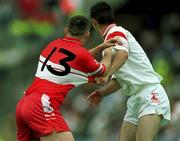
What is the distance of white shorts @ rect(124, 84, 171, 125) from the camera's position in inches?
476

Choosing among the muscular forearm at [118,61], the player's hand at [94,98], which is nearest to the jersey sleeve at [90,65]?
the muscular forearm at [118,61]

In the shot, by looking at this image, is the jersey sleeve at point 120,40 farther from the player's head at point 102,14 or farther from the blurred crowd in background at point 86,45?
the blurred crowd in background at point 86,45

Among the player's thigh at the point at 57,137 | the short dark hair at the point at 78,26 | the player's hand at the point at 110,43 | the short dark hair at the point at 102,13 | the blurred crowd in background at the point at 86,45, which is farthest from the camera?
the blurred crowd in background at the point at 86,45

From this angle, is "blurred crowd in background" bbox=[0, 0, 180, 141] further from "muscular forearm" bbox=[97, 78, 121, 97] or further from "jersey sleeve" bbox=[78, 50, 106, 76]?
"jersey sleeve" bbox=[78, 50, 106, 76]

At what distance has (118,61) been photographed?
1169cm

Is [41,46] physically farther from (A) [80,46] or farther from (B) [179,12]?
(A) [80,46]

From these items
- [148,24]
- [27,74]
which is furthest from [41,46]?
[148,24]

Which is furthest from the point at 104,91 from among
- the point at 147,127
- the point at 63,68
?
the point at 63,68

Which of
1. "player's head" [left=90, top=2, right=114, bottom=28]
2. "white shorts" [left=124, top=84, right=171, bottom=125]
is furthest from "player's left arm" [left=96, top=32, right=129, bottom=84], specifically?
"white shorts" [left=124, top=84, right=171, bottom=125]

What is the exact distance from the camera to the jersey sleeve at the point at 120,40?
1177cm

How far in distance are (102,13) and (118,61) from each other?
27.1 inches

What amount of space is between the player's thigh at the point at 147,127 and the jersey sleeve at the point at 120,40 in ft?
2.79

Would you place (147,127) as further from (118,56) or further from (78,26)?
→ (78,26)

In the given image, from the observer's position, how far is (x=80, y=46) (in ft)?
38.0
